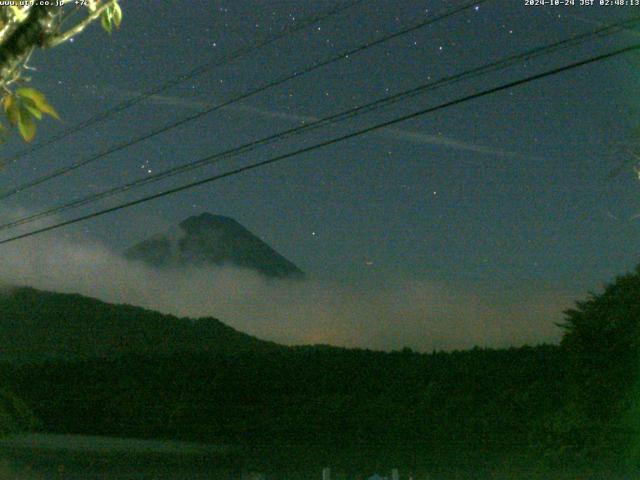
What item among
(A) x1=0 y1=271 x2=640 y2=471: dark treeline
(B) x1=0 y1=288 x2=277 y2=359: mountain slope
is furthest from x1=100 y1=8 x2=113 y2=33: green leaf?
(B) x1=0 y1=288 x2=277 y2=359: mountain slope

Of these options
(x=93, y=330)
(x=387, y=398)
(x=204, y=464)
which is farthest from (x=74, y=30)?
(x=93, y=330)

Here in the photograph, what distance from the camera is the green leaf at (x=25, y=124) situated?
9.71 feet

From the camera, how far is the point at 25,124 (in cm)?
298

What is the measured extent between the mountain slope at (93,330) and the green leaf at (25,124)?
45669 millimetres

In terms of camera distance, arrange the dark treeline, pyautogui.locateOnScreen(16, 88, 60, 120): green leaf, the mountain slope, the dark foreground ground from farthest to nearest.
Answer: the mountain slope, the dark foreground ground, the dark treeline, pyautogui.locateOnScreen(16, 88, 60, 120): green leaf

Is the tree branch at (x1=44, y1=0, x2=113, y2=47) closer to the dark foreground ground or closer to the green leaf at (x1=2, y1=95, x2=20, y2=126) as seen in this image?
the green leaf at (x1=2, y1=95, x2=20, y2=126)

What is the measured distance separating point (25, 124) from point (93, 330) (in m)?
51.6

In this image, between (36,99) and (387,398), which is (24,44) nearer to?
(36,99)

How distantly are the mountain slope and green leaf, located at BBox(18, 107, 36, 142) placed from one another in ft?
150

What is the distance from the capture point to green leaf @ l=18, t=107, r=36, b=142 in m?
2.96

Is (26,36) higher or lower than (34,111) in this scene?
higher

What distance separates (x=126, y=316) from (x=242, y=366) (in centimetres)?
2135

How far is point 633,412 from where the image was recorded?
53.1 feet

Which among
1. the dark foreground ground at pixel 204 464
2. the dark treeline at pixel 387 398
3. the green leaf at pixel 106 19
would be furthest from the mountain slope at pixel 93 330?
the green leaf at pixel 106 19
